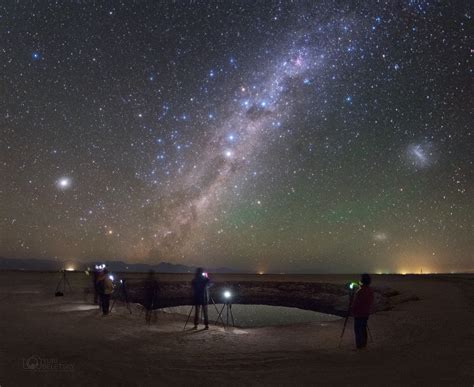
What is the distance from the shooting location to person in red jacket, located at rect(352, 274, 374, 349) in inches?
431

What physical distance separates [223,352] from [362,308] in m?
4.47

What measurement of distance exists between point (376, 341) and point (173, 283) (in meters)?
36.1

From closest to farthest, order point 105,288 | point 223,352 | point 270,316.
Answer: point 223,352 → point 105,288 → point 270,316

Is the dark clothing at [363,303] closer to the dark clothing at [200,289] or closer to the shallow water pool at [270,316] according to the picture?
the dark clothing at [200,289]

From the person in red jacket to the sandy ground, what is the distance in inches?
20.3

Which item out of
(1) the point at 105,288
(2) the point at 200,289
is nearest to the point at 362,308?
(2) the point at 200,289

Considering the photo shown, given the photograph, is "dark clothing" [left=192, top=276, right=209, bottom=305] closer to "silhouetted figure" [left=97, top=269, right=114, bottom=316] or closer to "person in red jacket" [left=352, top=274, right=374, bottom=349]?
"silhouetted figure" [left=97, top=269, right=114, bottom=316]

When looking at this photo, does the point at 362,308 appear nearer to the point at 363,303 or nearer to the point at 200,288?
the point at 363,303

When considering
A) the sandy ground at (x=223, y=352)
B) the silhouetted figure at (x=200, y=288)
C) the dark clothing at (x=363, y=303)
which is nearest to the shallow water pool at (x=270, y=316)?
the sandy ground at (x=223, y=352)

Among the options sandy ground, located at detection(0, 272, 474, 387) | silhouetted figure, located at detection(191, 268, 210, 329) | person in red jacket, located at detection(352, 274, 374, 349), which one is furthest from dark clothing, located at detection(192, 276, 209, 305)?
person in red jacket, located at detection(352, 274, 374, 349)

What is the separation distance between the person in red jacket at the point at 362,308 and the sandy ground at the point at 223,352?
52cm

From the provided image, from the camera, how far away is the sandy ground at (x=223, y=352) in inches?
302

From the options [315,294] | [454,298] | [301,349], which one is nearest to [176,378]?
[301,349]

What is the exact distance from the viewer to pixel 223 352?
10766 mm
